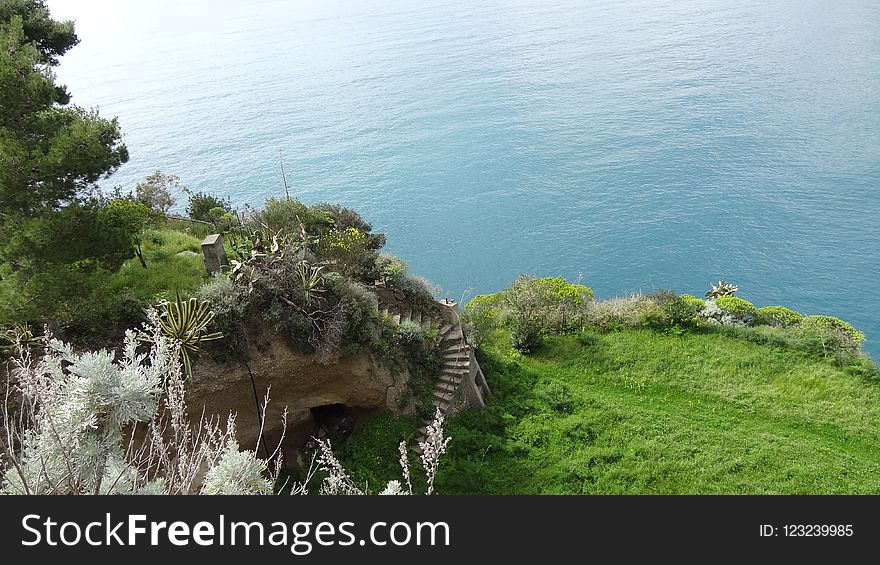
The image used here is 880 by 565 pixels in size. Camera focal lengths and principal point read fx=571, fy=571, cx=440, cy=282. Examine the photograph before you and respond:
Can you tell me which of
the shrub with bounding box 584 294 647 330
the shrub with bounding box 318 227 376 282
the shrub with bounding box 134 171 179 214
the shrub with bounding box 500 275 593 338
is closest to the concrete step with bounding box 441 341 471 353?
the shrub with bounding box 318 227 376 282

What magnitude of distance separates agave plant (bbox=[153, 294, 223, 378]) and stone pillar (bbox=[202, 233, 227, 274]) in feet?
11.1

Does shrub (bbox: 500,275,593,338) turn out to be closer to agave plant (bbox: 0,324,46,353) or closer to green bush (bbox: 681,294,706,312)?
green bush (bbox: 681,294,706,312)

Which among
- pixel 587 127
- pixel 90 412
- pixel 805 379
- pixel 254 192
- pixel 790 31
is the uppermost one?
pixel 790 31

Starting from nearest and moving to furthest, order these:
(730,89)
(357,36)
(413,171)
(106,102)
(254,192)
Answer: (254,192) → (413,171) → (730,89) → (106,102) → (357,36)

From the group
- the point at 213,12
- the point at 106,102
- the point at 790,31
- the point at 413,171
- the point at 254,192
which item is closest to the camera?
the point at 254,192

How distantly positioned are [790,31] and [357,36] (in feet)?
221

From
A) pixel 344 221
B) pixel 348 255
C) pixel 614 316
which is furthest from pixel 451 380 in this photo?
pixel 614 316

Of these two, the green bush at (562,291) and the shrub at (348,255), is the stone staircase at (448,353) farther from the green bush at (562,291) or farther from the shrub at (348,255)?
the green bush at (562,291)

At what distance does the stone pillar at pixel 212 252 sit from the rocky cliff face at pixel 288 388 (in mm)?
3820

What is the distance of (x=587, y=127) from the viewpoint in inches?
2279

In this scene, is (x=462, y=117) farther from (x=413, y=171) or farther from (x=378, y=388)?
(x=378, y=388)

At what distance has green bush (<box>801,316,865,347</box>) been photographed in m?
26.4

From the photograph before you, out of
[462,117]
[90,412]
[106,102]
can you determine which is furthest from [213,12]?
A: [90,412]

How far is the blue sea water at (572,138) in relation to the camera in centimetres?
4066
